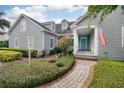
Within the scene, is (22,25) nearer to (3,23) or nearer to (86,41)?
(3,23)

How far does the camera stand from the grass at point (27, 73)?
4.82 m

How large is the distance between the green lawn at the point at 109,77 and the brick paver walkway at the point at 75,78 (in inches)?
15.3

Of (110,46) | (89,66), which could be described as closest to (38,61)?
(89,66)

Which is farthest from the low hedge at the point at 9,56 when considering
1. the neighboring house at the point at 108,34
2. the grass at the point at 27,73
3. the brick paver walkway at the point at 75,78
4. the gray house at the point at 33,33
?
the neighboring house at the point at 108,34

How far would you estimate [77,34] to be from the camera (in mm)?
6637

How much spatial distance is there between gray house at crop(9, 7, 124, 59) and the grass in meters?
0.48

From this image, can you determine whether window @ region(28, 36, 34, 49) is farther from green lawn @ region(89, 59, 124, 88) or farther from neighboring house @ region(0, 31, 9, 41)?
green lawn @ region(89, 59, 124, 88)

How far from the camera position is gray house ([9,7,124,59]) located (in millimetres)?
5445

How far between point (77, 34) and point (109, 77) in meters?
2.00

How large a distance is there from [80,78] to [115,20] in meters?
3.26

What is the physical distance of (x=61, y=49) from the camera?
625 cm

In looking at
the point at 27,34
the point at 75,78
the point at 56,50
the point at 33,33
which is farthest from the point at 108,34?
the point at 27,34

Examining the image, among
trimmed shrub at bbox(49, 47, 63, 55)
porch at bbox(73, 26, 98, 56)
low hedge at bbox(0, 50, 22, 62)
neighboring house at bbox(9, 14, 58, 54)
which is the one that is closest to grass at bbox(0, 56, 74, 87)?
low hedge at bbox(0, 50, 22, 62)
